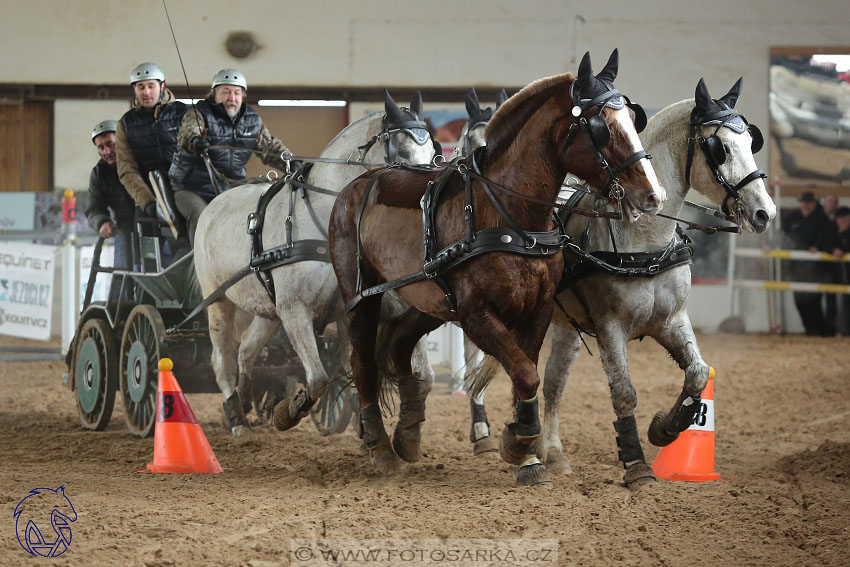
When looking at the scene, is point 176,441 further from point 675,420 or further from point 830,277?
point 830,277

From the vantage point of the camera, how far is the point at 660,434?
191 inches

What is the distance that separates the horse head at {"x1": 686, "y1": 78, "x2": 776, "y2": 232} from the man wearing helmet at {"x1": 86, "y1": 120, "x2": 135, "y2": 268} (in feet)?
14.6

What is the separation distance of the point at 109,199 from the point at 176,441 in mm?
3014

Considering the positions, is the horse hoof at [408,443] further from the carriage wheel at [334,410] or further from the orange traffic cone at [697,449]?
the carriage wheel at [334,410]

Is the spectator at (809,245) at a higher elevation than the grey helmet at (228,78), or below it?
below

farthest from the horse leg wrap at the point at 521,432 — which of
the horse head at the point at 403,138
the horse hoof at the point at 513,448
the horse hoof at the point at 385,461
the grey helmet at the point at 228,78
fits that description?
the grey helmet at the point at 228,78

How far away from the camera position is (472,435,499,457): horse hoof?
19.4 ft

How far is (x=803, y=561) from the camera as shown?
11.7 ft

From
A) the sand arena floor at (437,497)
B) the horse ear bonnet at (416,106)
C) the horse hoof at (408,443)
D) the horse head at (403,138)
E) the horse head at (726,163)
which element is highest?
the horse ear bonnet at (416,106)

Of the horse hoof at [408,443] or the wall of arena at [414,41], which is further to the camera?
the wall of arena at [414,41]

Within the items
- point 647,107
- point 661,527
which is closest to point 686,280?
point 661,527

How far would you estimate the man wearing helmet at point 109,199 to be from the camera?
7410 mm

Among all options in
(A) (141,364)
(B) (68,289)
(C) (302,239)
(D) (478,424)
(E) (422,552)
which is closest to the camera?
(E) (422,552)

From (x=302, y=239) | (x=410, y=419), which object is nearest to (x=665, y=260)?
(x=410, y=419)
